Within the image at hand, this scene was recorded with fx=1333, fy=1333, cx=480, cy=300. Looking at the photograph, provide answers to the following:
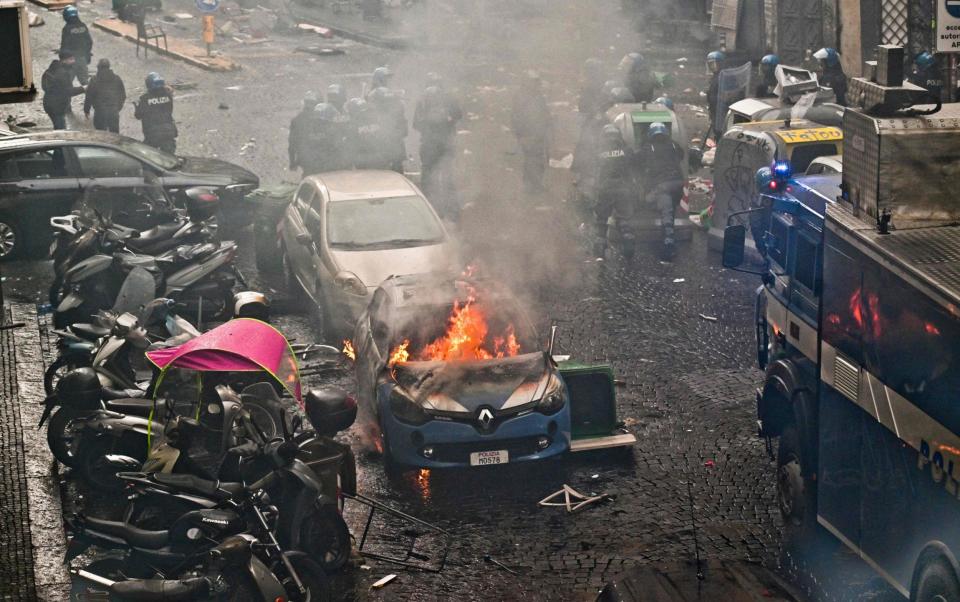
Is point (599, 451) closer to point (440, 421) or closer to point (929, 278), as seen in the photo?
point (440, 421)

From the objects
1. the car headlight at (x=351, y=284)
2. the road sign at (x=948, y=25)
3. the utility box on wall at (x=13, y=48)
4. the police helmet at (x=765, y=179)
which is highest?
the utility box on wall at (x=13, y=48)

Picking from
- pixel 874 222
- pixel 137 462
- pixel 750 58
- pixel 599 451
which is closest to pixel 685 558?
pixel 599 451

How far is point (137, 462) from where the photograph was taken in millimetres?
9516

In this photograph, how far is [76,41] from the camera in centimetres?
2403

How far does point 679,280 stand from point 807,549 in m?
6.87

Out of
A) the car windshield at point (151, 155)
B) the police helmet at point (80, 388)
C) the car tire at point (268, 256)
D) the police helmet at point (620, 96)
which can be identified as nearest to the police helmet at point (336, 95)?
the car windshield at point (151, 155)

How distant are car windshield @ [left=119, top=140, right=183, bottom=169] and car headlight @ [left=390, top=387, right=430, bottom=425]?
320 inches

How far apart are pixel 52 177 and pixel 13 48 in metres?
6.78

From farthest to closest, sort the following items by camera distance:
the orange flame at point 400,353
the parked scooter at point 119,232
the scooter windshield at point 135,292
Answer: the parked scooter at point 119,232
the scooter windshield at point 135,292
the orange flame at point 400,353

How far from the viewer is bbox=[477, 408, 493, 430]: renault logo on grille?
10359mm

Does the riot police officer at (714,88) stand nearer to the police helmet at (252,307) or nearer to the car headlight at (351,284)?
the car headlight at (351,284)

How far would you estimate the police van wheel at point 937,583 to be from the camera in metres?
7.08

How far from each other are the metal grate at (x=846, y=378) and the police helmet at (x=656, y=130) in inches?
347

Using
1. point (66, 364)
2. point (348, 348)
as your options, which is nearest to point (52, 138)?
point (348, 348)
